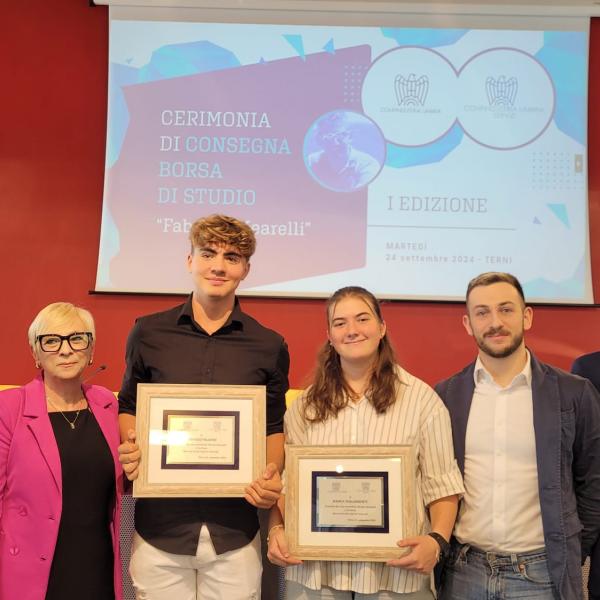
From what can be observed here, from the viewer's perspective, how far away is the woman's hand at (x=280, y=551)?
82.6 inches

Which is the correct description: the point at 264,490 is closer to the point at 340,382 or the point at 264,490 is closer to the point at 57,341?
the point at 340,382

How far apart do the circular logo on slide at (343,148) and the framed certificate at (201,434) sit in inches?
108

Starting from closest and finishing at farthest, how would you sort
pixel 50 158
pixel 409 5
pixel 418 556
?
pixel 418 556, pixel 409 5, pixel 50 158

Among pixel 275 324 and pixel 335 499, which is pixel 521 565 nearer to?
pixel 335 499

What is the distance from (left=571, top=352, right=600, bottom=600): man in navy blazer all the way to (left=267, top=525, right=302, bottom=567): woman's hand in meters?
1.07

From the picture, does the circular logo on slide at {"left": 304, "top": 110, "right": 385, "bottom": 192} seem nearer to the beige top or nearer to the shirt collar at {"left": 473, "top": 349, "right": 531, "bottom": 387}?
the shirt collar at {"left": 473, "top": 349, "right": 531, "bottom": 387}

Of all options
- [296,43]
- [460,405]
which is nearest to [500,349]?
[460,405]

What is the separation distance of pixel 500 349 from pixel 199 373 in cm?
100

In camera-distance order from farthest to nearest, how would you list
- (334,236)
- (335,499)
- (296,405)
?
(334,236) < (296,405) < (335,499)

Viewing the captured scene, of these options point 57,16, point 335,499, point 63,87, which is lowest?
point 335,499

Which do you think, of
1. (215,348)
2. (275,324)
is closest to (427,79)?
(275,324)

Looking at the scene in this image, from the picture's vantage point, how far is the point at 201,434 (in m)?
2.23

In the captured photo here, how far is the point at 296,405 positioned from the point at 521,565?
86cm

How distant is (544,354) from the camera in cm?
482
